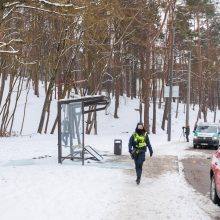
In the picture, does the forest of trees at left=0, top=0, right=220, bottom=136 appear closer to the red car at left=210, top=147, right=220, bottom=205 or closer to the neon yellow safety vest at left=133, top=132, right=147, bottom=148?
the neon yellow safety vest at left=133, top=132, right=147, bottom=148

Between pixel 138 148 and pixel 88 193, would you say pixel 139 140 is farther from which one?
pixel 88 193

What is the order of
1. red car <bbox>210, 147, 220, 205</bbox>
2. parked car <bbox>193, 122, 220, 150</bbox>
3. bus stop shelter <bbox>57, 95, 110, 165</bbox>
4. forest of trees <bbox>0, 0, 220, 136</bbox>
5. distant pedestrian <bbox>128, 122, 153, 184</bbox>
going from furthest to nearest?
1. parked car <bbox>193, 122, 220, 150</bbox>
2. forest of trees <bbox>0, 0, 220, 136</bbox>
3. bus stop shelter <bbox>57, 95, 110, 165</bbox>
4. distant pedestrian <bbox>128, 122, 153, 184</bbox>
5. red car <bbox>210, 147, 220, 205</bbox>

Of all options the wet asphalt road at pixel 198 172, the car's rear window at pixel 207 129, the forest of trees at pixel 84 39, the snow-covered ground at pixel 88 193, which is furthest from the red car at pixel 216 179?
the car's rear window at pixel 207 129

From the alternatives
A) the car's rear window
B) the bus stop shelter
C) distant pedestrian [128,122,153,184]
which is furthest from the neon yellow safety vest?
the car's rear window

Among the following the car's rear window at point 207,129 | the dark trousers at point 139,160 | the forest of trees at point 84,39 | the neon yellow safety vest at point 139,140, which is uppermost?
the forest of trees at point 84,39

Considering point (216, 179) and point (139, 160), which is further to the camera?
point (139, 160)

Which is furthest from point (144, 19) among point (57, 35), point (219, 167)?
point (219, 167)

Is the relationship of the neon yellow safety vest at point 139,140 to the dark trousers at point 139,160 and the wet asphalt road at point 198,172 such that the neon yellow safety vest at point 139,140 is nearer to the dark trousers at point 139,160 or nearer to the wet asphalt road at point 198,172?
the dark trousers at point 139,160

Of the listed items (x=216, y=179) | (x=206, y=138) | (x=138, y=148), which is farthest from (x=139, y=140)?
(x=206, y=138)

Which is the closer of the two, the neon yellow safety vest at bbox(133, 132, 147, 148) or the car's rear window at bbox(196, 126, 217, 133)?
the neon yellow safety vest at bbox(133, 132, 147, 148)

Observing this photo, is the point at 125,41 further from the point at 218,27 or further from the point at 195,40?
the point at 218,27

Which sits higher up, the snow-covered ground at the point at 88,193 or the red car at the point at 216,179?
the red car at the point at 216,179

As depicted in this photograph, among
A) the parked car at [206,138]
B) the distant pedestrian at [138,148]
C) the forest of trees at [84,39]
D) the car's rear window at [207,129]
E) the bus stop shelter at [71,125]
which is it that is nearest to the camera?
the distant pedestrian at [138,148]

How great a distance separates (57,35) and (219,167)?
25.4 metres
